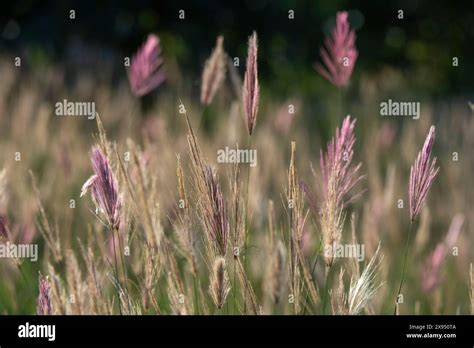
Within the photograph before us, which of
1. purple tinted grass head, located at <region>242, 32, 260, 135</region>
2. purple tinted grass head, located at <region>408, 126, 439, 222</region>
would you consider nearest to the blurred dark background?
purple tinted grass head, located at <region>242, 32, 260, 135</region>

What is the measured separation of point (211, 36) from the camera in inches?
241

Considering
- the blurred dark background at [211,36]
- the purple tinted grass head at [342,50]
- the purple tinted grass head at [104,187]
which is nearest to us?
the purple tinted grass head at [104,187]

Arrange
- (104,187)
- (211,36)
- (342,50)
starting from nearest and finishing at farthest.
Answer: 1. (104,187)
2. (342,50)
3. (211,36)

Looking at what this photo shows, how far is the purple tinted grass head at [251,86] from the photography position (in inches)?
58.0

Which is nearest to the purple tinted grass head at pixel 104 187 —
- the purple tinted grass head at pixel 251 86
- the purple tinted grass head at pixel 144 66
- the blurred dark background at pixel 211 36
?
the purple tinted grass head at pixel 251 86

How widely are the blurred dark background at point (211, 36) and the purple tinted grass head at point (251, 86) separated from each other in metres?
3.92

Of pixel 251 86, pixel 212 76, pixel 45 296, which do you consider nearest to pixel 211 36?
pixel 212 76

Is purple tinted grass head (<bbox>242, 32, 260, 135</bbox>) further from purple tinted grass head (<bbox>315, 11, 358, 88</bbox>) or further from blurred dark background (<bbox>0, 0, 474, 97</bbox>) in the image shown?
blurred dark background (<bbox>0, 0, 474, 97</bbox>)

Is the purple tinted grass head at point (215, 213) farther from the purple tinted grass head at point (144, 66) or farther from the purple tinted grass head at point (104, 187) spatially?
the purple tinted grass head at point (144, 66)

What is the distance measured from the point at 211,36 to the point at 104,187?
4.80m

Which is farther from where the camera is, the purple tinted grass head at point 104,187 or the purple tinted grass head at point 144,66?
the purple tinted grass head at point 144,66

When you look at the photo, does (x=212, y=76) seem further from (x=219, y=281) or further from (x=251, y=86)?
(x=219, y=281)
